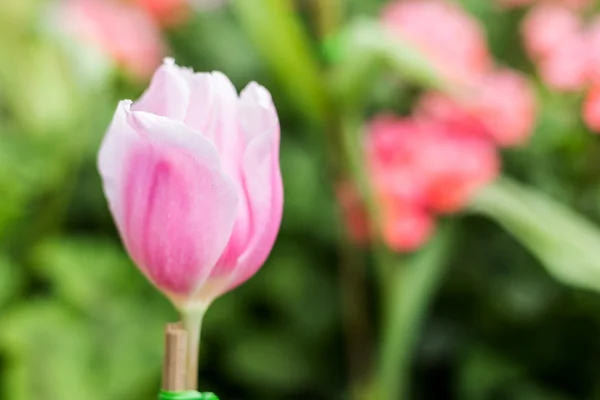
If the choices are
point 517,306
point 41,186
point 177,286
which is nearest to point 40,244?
point 41,186

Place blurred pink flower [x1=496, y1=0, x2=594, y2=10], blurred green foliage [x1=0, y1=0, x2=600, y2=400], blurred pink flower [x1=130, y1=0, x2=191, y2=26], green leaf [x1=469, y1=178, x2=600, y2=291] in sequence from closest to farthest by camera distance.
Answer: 1. green leaf [x1=469, y1=178, x2=600, y2=291]
2. blurred green foliage [x1=0, y1=0, x2=600, y2=400]
3. blurred pink flower [x1=496, y1=0, x2=594, y2=10]
4. blurred pink flower [x1=130, y1=0, x2=191, y2=26]

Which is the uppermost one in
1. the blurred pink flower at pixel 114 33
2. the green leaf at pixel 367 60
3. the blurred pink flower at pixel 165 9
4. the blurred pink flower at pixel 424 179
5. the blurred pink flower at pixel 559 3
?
the blurred pink flower at pixel 165 9

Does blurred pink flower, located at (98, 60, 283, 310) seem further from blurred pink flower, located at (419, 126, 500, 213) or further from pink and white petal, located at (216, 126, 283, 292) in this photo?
blurred pink flower, located at (419, 126, 500, 213)

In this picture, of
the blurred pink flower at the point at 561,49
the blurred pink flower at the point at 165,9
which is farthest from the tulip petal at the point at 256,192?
the blurred pink flower at the point at 165,9

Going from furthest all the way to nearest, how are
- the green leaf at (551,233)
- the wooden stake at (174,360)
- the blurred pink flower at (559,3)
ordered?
the blurred pink flower at (559,3)
the green leaf at (551,233)
the wooden stake at (174,360)

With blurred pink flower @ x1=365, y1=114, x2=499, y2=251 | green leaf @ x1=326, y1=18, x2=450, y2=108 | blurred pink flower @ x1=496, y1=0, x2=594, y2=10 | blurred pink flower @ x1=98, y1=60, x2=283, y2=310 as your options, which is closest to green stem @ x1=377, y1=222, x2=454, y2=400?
blurred pink flower @ x1=365, y1=114, x2=499, y2=251

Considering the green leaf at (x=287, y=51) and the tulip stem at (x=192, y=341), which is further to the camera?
the green leaf at (x=287, y=51)

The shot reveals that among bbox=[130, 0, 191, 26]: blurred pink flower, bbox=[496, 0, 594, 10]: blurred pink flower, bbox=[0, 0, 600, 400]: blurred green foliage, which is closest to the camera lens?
bbox=[0, 0, 600, 400]: blurred green foliage

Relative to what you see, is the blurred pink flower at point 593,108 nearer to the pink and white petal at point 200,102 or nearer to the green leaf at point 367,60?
the green leaf at point 367,60
